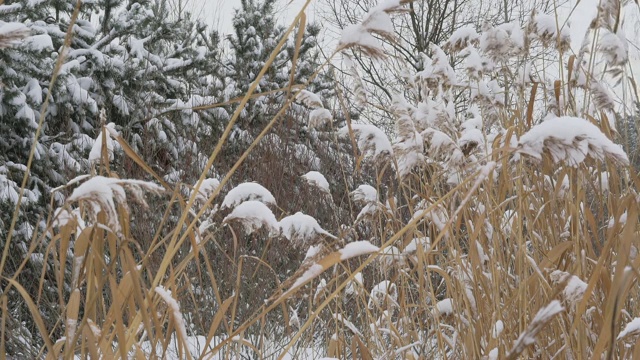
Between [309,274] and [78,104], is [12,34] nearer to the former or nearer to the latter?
[309,274]

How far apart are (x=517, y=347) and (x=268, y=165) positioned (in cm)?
505

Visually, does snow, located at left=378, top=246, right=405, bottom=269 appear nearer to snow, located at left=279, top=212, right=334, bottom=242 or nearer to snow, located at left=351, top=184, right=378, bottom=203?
snow, located at left=351, top=184, right=378, bottom=203

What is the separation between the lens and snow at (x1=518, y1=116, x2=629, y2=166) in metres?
0.79

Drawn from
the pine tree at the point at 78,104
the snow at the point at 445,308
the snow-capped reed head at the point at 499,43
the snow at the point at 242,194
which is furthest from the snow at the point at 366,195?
the pine tree at the point at 78,104

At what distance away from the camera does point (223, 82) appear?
292 inches

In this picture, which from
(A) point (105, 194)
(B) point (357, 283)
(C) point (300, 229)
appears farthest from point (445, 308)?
(A) point (105, 194)

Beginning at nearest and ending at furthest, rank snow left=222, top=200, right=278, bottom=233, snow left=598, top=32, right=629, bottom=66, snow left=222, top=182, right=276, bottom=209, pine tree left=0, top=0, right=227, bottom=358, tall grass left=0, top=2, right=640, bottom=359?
tall grass left=0, top=2, right=640, bottom=359
snow left=222, top=200, right=278, bottom=233
snow left=222, top=182, right=276, bottom=209
snow left=598, top=32, right=629, bottom=66
pine tree left=0, top=0, right=227, bottom=358

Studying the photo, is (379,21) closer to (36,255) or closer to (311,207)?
(36,255)

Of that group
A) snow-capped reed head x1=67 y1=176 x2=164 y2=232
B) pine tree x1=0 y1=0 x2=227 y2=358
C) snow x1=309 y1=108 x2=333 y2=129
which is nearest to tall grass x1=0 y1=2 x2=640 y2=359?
snow-capped reed head x1=67 y1=176 x2=164 y2=232

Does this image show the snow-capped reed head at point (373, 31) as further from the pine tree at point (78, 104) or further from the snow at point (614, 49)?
the pine tree at point (78, 104)

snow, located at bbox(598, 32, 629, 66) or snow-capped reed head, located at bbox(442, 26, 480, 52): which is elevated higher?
snow-capped reed head, located at bbox(442, 26, 480, 52)

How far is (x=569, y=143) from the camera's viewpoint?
0.80 metres

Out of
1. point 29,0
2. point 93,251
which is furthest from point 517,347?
point 29,0

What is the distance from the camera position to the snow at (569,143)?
2.59ft
